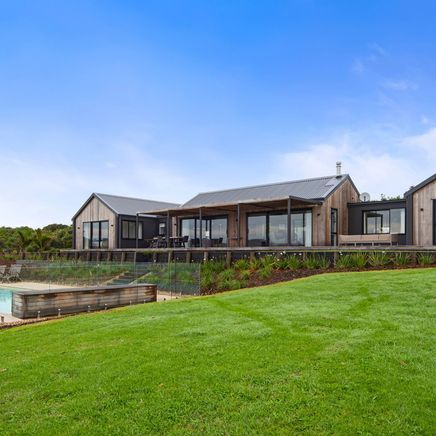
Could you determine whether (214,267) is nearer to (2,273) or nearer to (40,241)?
(2,273)

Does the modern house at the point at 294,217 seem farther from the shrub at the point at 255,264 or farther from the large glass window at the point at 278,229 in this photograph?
the shrub at the point at 255,264

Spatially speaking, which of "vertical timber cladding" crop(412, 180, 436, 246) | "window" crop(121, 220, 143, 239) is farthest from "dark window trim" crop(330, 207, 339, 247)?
"window" crop(121, 220, 143, 239)

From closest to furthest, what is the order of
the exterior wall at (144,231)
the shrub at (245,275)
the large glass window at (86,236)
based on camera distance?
the shrub at (245,275) < the exterior wall at (144,231) < the large glass window at (86,236)

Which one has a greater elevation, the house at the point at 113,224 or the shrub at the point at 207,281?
the house at the point at 113,224

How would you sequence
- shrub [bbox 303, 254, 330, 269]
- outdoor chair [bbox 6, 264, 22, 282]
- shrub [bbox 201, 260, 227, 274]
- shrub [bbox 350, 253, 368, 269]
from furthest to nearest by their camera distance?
outdoor chair [bbox 6, 264, 22, 282] → shrub [bbox 201, 260, 227, 274] → shrub [bbox 303, 254, 330, 269] → shrub [bbox 350, 253, 368, 269]

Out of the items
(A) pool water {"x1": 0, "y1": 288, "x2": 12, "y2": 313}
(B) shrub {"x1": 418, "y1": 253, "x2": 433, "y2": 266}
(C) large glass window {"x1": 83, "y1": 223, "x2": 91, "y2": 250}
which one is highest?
(C) large glass window {"x1": 83, "y1": 223, "x2": 91, "y2": 250}

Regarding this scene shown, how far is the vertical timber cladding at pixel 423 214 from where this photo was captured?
16600 mm

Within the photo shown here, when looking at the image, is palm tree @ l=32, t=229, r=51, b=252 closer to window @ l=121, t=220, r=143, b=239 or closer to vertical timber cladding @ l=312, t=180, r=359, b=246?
window @ l=121, t=220, r=143, b=239

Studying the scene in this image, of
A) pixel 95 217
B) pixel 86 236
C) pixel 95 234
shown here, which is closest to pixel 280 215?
pixel 95 217

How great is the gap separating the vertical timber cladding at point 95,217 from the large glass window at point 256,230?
952 centimetres

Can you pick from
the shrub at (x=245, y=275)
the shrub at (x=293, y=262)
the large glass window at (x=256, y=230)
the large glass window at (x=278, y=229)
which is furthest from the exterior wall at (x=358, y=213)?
the shrub at (x=245, y=275)

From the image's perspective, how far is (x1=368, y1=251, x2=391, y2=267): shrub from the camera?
13909 mm

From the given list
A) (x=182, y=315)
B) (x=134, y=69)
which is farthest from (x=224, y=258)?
(x=182, y=315)

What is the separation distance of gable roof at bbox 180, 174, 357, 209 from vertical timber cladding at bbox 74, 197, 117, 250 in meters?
5.27
